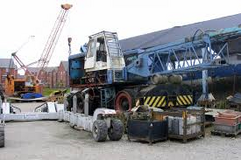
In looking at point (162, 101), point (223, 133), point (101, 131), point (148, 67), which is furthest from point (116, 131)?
point (148, 67)

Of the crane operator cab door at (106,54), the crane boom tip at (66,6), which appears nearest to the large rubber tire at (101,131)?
the crane operator cab door at (106,54)

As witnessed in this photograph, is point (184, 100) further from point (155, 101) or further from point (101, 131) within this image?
point (101, 131)

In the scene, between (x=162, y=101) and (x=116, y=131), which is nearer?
(x=116, y=131)

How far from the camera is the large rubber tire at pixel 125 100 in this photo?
1324cm

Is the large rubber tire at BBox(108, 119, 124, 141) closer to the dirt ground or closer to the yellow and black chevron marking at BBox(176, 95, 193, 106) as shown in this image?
the dirt ground

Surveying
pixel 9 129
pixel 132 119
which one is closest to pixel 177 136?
pixel 132 119

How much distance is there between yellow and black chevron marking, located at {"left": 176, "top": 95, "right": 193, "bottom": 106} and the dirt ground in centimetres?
319

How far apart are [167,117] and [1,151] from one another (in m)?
4.48

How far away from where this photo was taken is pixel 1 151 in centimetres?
842

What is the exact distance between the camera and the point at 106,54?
14.6 meters

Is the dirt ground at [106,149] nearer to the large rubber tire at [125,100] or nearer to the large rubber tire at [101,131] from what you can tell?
the large rubber tire at [101,131]

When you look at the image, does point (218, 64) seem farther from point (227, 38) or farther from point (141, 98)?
point (141, 98)

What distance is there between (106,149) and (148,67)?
18.2 ft

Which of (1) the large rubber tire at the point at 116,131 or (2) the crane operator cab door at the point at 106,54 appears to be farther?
(2) the crane operator cab door at the point at 106,54
